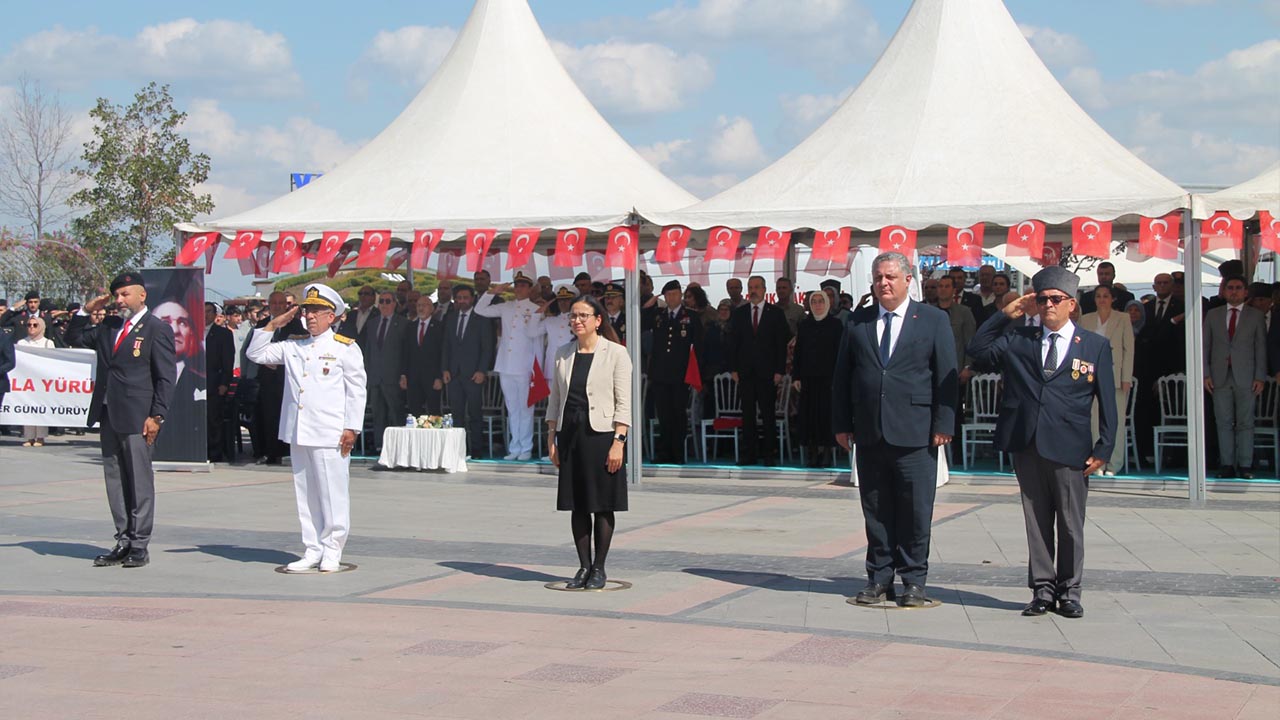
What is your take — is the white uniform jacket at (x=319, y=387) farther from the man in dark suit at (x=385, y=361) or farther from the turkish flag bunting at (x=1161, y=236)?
the man in dark suit at (x=385, y=361)

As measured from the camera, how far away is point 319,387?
988 centimetres

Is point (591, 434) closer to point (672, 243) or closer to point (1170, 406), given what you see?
point (672, 243)

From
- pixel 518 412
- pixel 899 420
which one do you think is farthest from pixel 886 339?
pixel 518 412

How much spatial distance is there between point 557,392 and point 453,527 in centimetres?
339

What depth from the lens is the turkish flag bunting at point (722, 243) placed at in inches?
595

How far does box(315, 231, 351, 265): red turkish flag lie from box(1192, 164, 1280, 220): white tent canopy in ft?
29.7

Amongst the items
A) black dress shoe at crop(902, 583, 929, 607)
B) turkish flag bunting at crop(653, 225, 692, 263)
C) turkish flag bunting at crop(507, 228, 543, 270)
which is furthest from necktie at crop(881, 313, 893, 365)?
turkish flag bunting at crop(507, 228, 543, 270)

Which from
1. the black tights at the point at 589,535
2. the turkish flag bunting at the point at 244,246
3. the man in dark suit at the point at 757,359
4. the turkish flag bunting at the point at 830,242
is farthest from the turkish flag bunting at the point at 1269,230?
the turkish flag bunting at the point at 244,246

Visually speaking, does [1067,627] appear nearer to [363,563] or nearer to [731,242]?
[363,563]

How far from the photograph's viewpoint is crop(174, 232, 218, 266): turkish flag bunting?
56.2ft

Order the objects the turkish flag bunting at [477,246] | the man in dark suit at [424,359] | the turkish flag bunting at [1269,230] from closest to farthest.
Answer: the turkish flag bunting at [1269,230] → the turkish flag bunting at [477,246] → the man in dark suit at [424,359]

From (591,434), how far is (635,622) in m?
1.48

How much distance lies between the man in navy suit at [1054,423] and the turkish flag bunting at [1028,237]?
5847 millimetres

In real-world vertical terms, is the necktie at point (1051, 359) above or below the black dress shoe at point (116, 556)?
above
